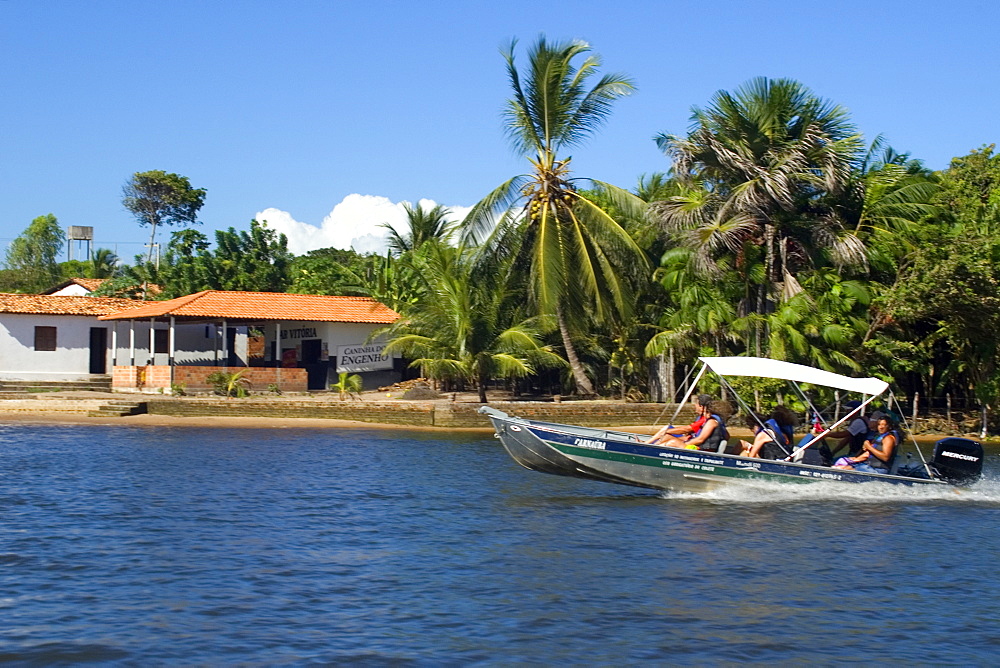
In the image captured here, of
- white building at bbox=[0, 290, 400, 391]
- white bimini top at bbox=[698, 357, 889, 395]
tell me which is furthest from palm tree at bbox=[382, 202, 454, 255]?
white bimini top at bbox=[698, 357, 889, 395]

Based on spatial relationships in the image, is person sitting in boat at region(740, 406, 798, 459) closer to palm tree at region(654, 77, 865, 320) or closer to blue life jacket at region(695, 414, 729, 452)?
blue life jacket at region(695, 414, 729, 452)

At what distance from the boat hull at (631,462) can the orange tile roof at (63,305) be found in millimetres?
23508

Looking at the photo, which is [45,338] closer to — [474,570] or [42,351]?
[42,351]

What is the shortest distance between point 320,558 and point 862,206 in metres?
20.3

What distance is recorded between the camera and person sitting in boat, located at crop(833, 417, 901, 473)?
53.4ft

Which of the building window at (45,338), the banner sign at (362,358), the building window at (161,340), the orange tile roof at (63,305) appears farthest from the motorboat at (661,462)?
the building window at (45,338)

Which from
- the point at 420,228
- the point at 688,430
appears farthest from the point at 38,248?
the point at 688,430

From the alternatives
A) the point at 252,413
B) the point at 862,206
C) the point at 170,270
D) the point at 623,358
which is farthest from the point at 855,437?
the point at 170,270

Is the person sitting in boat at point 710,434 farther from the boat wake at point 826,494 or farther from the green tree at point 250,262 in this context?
the green tree at point 250,262

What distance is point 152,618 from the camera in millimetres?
9766

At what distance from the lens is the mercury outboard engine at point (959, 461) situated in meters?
16.5

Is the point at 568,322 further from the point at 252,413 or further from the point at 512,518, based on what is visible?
the point at 512,518

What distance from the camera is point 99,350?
3650 cm

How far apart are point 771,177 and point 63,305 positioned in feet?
77.9
